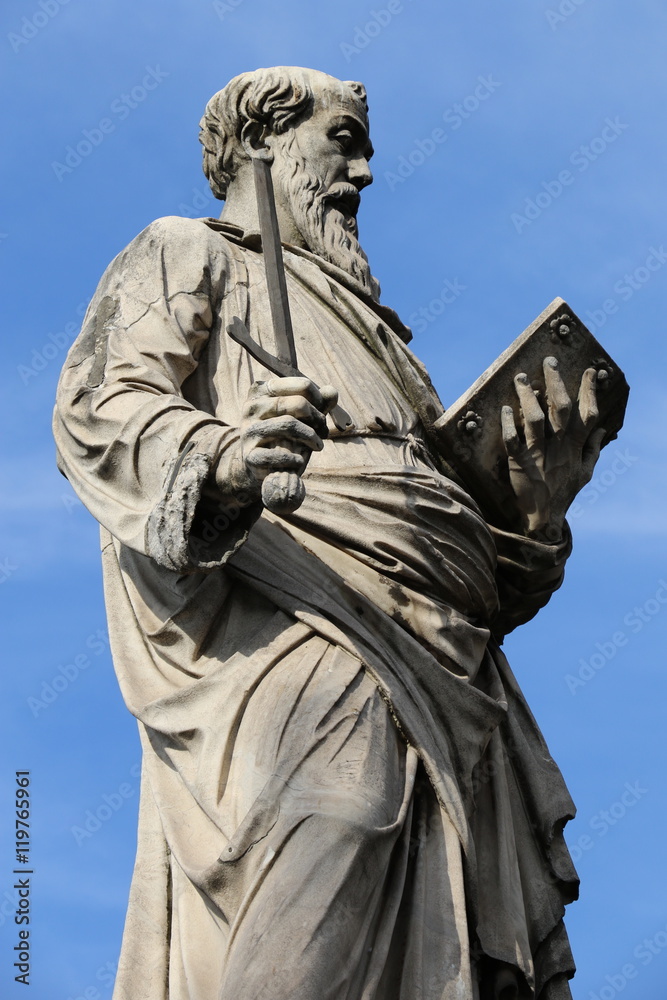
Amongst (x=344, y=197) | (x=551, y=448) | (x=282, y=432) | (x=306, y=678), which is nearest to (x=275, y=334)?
(x=282, y=432)

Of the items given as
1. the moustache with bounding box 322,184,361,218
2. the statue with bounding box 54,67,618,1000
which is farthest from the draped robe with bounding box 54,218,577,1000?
the moustache with bounding box 322,184,361,218

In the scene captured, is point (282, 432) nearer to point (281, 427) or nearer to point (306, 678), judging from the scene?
point (281, 427)

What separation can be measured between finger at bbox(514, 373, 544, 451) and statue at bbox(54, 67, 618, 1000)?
0.4 inches

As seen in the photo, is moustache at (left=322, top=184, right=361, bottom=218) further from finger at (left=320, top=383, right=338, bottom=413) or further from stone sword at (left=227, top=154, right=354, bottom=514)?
finger at (left=320, top=383, right=338, bottom=413)

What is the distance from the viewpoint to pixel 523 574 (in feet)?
29.5

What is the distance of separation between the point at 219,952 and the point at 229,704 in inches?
34.9

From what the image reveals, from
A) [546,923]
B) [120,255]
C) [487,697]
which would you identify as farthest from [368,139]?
[546,923]

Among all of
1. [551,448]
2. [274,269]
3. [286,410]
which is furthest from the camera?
[551,448]

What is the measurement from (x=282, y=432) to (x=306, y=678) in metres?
0.94

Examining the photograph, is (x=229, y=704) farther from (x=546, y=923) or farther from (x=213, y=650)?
(x=546, y=923)

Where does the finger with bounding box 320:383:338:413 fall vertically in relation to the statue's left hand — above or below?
below

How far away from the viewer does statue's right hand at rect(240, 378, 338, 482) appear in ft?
23.6

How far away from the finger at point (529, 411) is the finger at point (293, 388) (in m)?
1.55

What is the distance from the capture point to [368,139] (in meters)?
9.83
